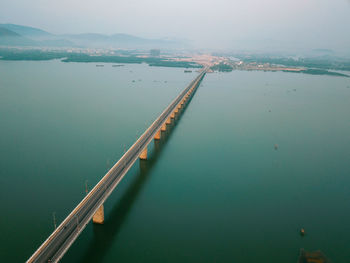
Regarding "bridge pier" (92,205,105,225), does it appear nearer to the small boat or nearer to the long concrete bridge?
the long concrete bridge

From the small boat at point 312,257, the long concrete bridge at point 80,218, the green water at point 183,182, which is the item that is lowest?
the small boat at point 312,257

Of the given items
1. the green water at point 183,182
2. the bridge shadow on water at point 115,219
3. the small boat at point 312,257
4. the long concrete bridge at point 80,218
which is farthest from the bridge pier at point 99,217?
the small boat at point 312,257

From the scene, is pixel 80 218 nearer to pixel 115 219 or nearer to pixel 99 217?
pixel 99 217

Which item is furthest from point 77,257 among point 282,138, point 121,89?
point 121,89

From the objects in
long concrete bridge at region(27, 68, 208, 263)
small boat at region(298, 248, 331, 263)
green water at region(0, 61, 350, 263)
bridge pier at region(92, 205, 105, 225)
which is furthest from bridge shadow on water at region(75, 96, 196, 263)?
small boat at region(298, 248, 331, 263)

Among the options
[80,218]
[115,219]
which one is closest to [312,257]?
[115,219]

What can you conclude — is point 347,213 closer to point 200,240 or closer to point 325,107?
point 200,240

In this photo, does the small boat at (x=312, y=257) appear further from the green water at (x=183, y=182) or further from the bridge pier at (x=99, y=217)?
the bridge pier at (x=99, y=217)
